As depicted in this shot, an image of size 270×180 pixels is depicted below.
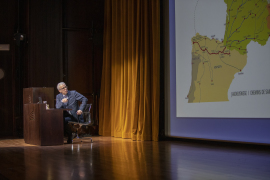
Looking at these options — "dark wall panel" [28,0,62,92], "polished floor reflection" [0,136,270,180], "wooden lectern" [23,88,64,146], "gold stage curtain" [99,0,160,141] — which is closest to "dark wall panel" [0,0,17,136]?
"dark wall panel" [28,0,62,92]

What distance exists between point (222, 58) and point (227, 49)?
6.6 inches

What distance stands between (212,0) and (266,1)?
1098mm

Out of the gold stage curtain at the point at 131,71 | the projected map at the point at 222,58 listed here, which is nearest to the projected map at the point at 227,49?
the projected map at the point at 222,58

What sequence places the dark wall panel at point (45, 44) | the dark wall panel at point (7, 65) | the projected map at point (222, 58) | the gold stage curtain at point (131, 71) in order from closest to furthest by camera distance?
the projected map at point (222, 58) → the gold stage curtain at point (131, 71) → the dark wall panel at point (45, 44) → the dark wall panel at point (7, 65)

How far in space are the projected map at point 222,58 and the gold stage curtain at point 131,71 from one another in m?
0.53

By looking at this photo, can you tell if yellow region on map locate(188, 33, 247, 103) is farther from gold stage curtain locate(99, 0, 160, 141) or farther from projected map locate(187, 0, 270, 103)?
gold stage curtain locate(99, 0, 160, 141)

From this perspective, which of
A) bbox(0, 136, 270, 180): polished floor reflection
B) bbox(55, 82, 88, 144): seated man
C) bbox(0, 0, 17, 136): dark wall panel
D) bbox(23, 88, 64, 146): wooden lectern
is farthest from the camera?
bbox(0, 0, 17, 136): dark wall panel

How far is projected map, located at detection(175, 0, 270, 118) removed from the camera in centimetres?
486

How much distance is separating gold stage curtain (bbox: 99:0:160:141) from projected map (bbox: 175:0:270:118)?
53 centimetres

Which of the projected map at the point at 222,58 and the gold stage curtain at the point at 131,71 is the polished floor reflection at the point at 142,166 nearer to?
the projected map at the point at 222,58

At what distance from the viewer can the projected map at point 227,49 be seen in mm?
4887

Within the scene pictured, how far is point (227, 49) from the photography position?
5328mm

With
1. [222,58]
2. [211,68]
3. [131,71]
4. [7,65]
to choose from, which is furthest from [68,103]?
[222,58]

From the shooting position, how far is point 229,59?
5289mm
